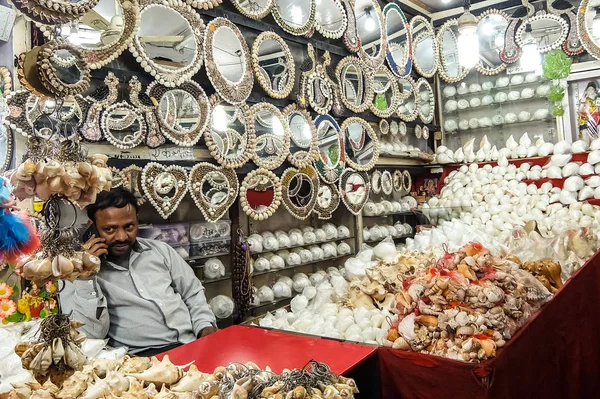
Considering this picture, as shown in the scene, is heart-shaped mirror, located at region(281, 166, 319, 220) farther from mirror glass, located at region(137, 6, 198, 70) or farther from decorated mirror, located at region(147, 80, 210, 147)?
mirror glass, located at region(137, 6, 198, 70)

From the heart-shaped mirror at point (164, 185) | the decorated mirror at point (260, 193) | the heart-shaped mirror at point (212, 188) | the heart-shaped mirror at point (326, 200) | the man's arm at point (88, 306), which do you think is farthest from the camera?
the heart-shaped mirror at point (326, 200)

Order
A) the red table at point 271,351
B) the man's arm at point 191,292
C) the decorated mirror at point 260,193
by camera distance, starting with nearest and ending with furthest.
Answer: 1. the red table at point 271,351
2. the man's arm at point 191,292
3. the decorated mirror at point 260,193

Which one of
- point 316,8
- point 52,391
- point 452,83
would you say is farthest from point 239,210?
point 452,83

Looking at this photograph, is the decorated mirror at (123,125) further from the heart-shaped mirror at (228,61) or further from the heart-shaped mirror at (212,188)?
the heart-shaped mirror at (228,61)

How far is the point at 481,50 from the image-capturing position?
5711mm

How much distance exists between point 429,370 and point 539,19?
205 inches

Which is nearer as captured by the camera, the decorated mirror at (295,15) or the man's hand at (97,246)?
the man's hand at (97,246)

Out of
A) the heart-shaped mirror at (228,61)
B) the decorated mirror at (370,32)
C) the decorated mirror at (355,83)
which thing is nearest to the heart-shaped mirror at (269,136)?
the heart-shaped mirror at (228,61)

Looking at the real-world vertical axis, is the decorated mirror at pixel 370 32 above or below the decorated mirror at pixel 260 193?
above

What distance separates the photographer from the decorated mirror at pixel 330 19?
404cm

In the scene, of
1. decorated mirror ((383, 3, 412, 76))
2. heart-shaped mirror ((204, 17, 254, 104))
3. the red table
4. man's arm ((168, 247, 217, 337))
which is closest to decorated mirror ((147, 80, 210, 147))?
heart-shaped mirror ((204, 17, 254, 104))

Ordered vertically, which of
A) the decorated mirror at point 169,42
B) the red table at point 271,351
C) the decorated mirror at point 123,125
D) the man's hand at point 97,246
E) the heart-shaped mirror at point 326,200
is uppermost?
the decorated mirror at point 169,42

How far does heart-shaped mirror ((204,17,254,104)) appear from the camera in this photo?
3002 mm

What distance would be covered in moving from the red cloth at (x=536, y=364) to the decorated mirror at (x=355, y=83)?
93.9 inches
